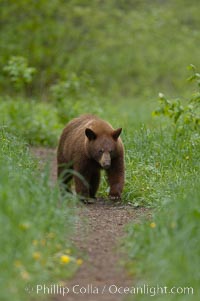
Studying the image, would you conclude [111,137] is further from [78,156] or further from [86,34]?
[86,34]

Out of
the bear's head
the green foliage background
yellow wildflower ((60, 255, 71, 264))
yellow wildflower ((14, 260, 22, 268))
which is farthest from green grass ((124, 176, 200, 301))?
the green foliage background

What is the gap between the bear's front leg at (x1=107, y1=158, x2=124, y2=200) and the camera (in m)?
8.20

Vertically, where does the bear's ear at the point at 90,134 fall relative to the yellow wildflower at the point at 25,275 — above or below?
above

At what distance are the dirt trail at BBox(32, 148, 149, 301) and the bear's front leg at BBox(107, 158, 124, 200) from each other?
0.27 meters

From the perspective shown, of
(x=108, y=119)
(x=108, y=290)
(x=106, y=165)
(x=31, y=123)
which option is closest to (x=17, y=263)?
(x=108, y=290)

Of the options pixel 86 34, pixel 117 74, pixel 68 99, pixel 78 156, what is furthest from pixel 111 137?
pixel 117 74

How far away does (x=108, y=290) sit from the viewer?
495cm

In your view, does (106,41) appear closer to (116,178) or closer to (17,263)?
(116,178)

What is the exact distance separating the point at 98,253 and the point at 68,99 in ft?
29.7

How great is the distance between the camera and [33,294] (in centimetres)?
462

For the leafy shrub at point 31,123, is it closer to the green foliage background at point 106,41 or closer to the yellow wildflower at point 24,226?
the green foliage background at point 106,41

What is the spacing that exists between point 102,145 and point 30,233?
3.25 m

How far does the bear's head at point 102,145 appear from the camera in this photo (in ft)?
26.5

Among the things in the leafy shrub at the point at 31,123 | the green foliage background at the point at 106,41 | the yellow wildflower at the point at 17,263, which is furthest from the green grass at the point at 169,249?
the green foliage background at the point at 106,41
